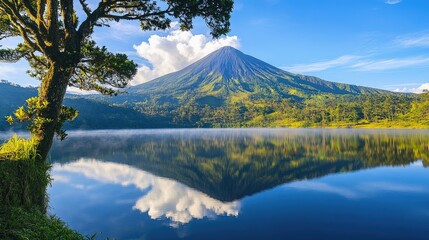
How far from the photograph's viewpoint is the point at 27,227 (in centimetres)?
859

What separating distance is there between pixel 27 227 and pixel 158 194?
24.8m

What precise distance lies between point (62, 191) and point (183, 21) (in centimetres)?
2852

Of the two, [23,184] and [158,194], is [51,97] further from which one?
[158,194]

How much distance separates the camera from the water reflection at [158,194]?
25203mm

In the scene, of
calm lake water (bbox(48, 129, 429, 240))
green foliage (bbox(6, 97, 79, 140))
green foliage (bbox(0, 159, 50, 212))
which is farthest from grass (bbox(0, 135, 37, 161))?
calm lake water (bbox(48, 129, 429, 240))

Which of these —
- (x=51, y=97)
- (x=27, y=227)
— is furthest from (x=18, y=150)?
(x=27, y=227)

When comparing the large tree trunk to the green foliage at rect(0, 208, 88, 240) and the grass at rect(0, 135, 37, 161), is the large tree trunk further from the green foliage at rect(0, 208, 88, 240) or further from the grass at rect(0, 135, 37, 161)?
the green foliage at rect(0, 208, 88, 240)

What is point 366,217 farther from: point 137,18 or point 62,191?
point 62,191

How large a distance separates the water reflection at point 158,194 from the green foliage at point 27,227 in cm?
1301

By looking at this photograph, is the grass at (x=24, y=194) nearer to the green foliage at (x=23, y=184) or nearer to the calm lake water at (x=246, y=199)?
the green foliage at (x=23, y=184)

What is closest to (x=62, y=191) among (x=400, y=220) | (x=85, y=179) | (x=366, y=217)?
(x=85, y=179)

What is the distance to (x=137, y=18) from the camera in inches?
541

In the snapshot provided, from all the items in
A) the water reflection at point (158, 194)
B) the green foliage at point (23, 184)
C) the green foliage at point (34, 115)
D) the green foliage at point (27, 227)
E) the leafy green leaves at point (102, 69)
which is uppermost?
the leafy green leaves at point (102, 69)

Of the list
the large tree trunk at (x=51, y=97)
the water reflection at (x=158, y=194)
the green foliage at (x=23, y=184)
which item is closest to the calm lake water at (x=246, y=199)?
the water reflection at (x=158, y=194)
